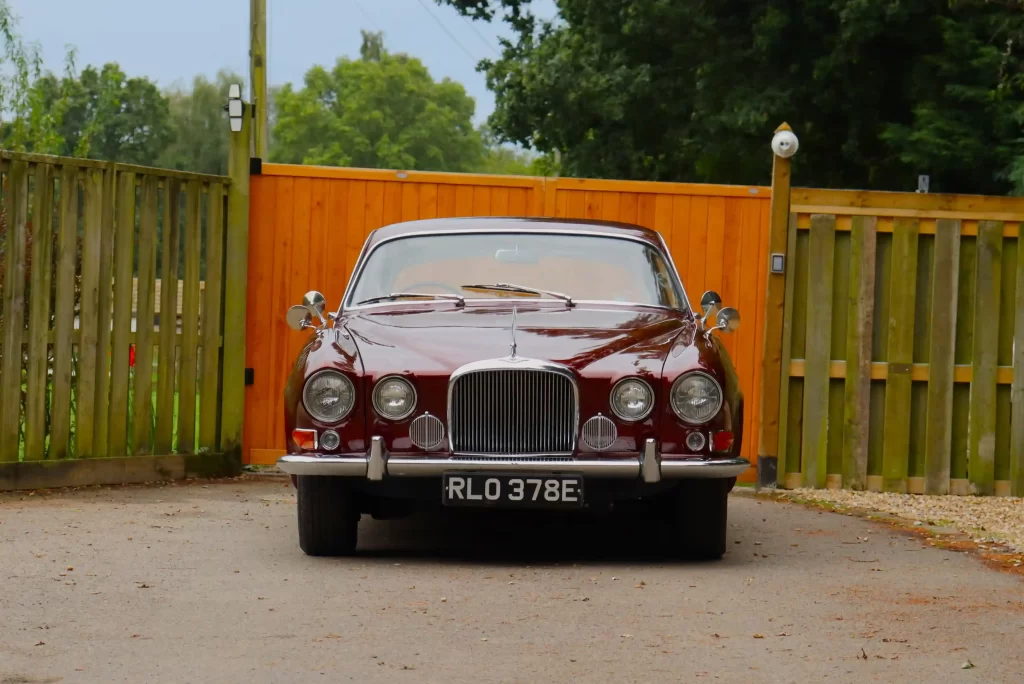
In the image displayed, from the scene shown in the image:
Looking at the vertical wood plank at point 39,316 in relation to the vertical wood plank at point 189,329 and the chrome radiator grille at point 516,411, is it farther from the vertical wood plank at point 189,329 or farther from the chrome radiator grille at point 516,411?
the chrome radiator grille at point 516,411

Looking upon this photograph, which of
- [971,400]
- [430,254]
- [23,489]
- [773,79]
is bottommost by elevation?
[23,489]

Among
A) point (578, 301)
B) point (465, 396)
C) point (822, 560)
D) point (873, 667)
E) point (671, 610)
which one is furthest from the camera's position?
point (578, 301)

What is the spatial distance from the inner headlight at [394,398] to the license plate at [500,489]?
1.18 ft

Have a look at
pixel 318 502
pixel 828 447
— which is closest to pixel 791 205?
pixel 828 447

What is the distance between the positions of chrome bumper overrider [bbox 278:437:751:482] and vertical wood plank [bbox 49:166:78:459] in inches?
134

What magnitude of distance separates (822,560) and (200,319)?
16.5 ft

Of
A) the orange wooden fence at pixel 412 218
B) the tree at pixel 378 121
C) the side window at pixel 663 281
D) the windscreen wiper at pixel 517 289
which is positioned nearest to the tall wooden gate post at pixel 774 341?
the orange wooden fence at pixel 412 218

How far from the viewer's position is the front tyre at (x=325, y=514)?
6.89 metres

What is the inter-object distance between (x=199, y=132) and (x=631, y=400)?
80.1 meters

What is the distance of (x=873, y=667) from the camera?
15.9ft

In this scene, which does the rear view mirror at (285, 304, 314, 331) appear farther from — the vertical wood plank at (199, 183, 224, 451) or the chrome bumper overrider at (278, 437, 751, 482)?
the vertical wood plank at (199, 183, 224, 451)

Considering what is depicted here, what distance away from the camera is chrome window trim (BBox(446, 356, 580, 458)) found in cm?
665

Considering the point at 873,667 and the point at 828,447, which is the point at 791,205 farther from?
the point at 873,667

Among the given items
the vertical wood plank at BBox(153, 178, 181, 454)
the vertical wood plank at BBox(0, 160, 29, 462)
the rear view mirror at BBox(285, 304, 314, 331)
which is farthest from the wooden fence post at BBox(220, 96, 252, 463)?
the rear view mirror at BBox(285, 304, 314, 331)
